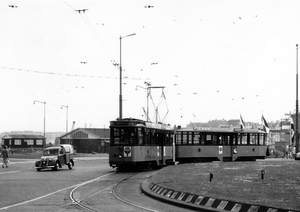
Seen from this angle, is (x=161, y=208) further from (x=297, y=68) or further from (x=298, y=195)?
(x=297, y=68)

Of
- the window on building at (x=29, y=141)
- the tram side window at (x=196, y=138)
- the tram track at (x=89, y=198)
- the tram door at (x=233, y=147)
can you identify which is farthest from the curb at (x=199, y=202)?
the window on building at (x=29, y=141)

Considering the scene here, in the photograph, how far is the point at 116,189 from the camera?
19938 millimetres

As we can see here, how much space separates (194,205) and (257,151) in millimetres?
34858

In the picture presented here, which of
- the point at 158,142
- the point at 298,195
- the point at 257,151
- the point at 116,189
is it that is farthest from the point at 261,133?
the point at 298,195

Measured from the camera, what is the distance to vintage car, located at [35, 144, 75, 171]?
108 ft

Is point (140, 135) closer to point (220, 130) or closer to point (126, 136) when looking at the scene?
point (126, 136)

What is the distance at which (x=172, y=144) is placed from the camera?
39969 millimetres

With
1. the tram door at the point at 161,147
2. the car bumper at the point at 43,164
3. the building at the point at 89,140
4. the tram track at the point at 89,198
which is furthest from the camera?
the building at the point at 89,140

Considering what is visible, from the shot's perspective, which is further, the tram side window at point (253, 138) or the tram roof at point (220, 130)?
the tram side window at point (253, 138)

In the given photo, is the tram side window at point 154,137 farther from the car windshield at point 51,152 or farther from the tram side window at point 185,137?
the tram side window at point 185,137

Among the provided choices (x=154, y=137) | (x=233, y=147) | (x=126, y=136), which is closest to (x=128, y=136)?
(x=126, y=136)

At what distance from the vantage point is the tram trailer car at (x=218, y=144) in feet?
138

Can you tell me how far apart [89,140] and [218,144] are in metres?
65.1

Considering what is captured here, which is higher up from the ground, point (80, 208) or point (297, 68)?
point (297, 68)
